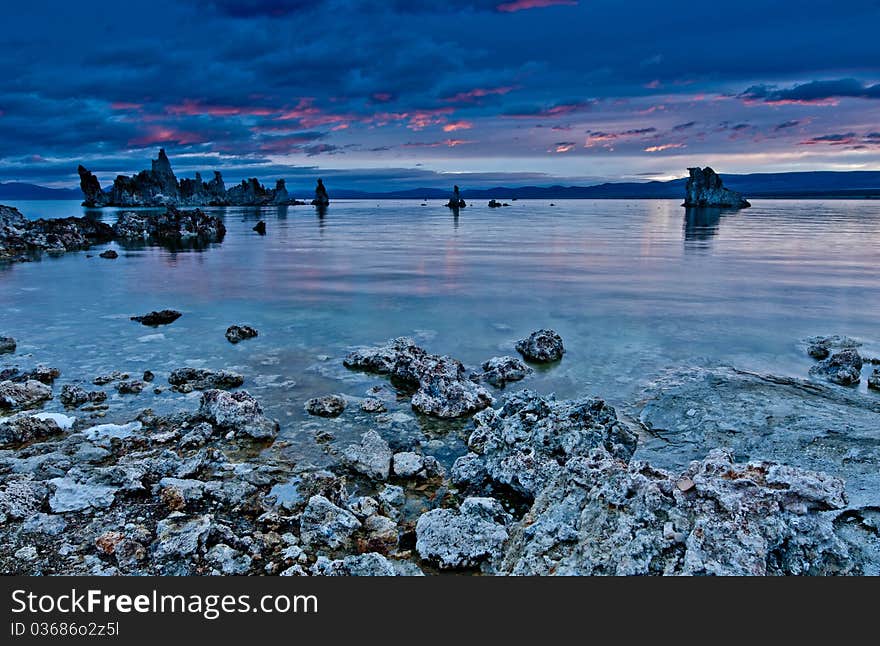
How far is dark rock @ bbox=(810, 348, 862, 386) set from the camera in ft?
32.3

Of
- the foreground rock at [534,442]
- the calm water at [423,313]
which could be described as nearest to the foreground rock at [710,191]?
the calm water at [423,313]

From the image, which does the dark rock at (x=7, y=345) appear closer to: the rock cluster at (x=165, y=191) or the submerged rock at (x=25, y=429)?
the submerged rock at (x=25, y=429)

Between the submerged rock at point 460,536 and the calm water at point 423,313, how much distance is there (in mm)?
2028

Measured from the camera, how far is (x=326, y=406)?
8672 millimetres

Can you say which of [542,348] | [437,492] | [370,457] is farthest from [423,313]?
[437,492]

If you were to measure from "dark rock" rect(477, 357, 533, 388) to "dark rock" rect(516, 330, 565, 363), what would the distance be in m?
0.71

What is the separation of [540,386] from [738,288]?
1431 centimetres

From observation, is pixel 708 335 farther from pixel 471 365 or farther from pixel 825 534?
pixel 825 534

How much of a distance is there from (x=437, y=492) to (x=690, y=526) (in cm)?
296

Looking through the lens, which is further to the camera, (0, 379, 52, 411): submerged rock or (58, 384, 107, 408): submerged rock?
(58, 384, 107, 408): submerged rock

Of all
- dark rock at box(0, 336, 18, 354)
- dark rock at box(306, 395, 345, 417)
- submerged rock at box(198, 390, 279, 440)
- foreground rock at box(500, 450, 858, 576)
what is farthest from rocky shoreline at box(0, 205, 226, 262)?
foreground rock at box(500, 450, 858, 576)

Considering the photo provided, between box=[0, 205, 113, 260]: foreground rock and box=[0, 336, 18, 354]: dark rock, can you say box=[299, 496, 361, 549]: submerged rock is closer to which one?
box=[0, 336, 18, 354]: dark rock

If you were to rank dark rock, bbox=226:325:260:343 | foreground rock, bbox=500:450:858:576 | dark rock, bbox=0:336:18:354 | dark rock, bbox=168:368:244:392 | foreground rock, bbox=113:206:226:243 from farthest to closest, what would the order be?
foreground rock, bbox=113:206:226:243 → dark rock, bbox=226:325:260:343 → dark rock, bbox=0:336:18:354 → dark rock, bbox=168:368:244:392 → foreground rock, bbox=500:450:858:576

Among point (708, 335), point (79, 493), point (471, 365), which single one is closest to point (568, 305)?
point (708, 335)
